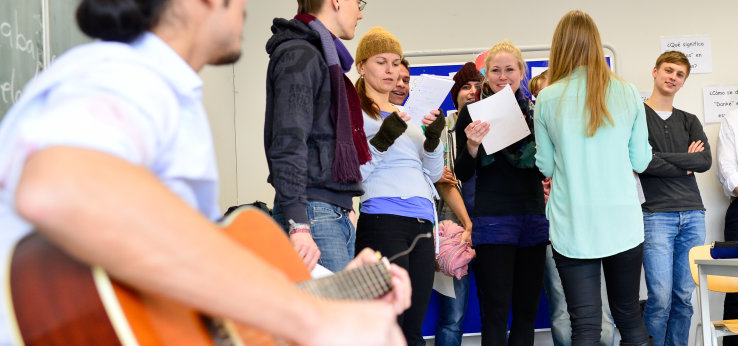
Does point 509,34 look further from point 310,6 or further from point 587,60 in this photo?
point 310,6

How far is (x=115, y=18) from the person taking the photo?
2.34ft

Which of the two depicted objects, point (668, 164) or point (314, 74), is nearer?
point (314, 74)

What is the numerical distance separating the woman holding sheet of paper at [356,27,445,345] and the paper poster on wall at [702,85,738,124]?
2.77 metres

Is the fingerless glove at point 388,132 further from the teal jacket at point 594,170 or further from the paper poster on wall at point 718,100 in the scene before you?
the paper poster on wall at point 718,100

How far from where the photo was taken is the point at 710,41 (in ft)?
15.5

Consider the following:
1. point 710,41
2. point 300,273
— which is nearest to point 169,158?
point 300,273

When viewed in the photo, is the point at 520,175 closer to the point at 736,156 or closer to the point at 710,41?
the point at 736,156

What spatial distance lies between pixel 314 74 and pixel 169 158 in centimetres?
122

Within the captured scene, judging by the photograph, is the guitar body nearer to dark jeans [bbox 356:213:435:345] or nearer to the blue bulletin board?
dark jeans [bbox 356:213:435:345]

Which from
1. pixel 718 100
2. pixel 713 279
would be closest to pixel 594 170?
pixel 713 279

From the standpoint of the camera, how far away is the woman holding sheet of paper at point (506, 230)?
2.85 m

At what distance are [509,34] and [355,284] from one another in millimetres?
4124

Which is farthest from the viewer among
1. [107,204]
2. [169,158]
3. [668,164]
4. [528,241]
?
[668,164]

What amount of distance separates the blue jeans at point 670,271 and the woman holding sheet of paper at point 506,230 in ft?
3.39
